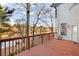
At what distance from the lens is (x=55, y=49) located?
3002 millimetres

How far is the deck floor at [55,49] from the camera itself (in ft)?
9.70

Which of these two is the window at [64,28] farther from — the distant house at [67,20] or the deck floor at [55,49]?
the deck floor at [55,49]

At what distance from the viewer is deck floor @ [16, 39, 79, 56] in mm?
2957

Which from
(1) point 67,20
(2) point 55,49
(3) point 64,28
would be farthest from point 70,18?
(2) point 55,49

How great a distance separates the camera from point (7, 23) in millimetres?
2947

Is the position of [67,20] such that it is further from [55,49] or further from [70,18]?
[55,49]

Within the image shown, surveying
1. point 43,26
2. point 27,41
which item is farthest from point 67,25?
point 27,41

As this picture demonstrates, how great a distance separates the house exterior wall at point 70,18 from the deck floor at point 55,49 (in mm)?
96

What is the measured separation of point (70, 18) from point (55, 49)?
473 millimetres

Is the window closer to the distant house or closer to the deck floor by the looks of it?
the distant house

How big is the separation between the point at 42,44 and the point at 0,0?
0.83 metres

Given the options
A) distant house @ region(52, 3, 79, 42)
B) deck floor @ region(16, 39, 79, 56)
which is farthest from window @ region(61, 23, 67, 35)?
deck floor @ region(16, 39, 79, 56)

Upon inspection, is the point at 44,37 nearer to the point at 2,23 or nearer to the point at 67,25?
the point at 67,25

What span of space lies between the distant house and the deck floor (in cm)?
9
